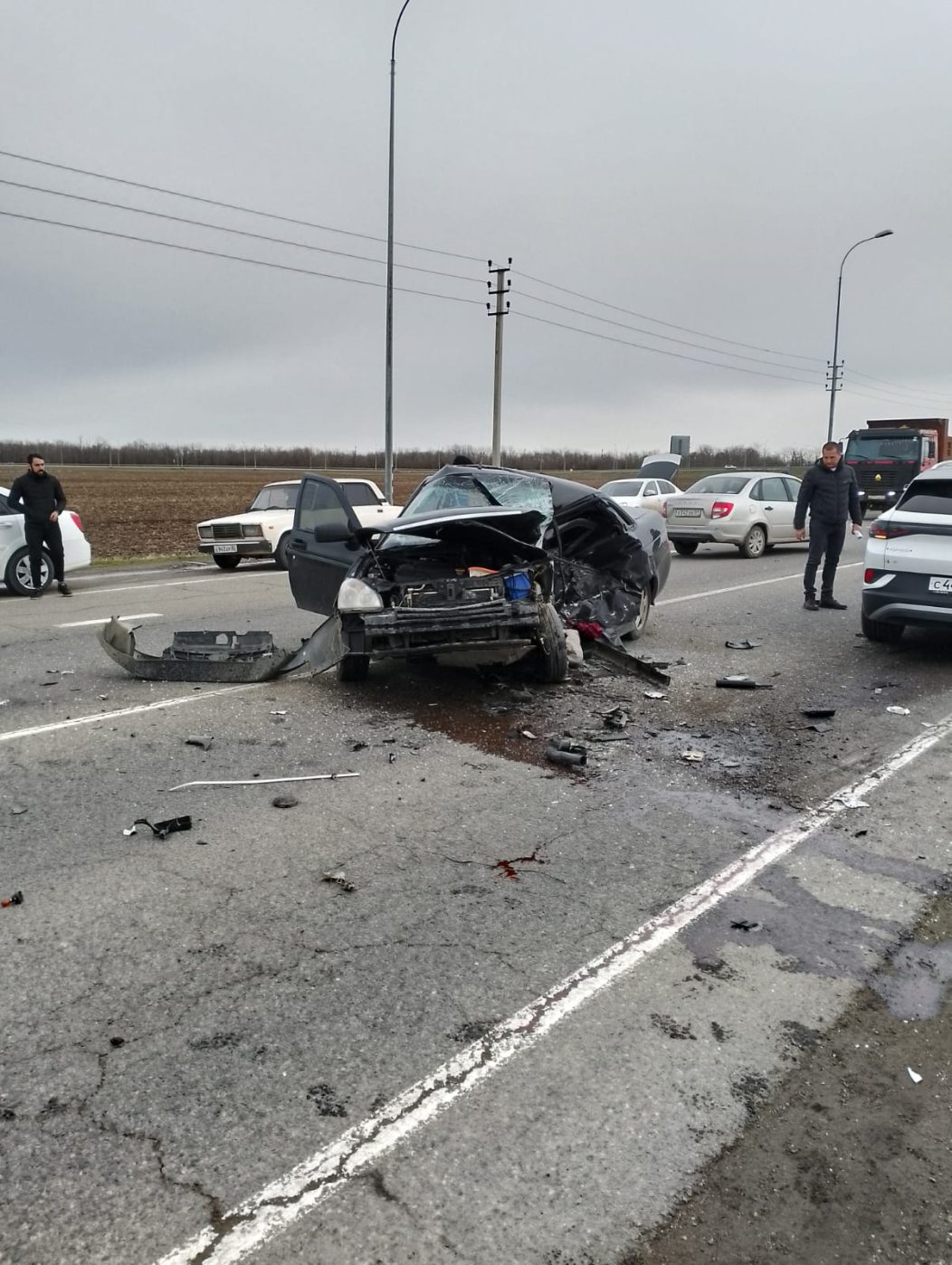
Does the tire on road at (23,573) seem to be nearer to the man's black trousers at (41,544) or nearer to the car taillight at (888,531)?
the man's black trousers at (41,544)

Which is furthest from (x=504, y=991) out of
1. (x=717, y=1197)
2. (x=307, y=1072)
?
(x=717, y=1197)

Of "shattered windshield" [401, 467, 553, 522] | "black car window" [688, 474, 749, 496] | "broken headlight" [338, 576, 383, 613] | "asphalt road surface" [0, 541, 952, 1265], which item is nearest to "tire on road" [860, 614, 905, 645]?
"asphalt road surface" [0, 541, 952, 1265]

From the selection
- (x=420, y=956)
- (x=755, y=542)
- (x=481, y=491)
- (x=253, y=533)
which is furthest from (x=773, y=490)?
(x=420, y=956)

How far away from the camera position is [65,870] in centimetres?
414

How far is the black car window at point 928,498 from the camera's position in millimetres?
8477

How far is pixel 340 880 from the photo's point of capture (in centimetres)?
408

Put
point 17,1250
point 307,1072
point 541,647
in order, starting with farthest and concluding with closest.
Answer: point 541,647 → point 307,1072 → point 17,1250

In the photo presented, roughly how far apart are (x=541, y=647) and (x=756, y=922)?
12.2 feet

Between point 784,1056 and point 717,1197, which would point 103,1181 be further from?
point 784,1056

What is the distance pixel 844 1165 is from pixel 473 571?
18.7 ft

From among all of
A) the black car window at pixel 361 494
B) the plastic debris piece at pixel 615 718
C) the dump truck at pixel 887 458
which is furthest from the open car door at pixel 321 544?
the dump truck at pixel 887 458

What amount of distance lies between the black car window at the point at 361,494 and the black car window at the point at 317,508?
7563 mm

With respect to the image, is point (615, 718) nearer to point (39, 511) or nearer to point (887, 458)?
point (39, 511)

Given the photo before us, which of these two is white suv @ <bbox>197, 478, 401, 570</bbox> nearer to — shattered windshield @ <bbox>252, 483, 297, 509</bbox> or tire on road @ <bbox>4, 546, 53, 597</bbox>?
shattered windshield @ <bbox>252, 483, 297, 509</bbox>
